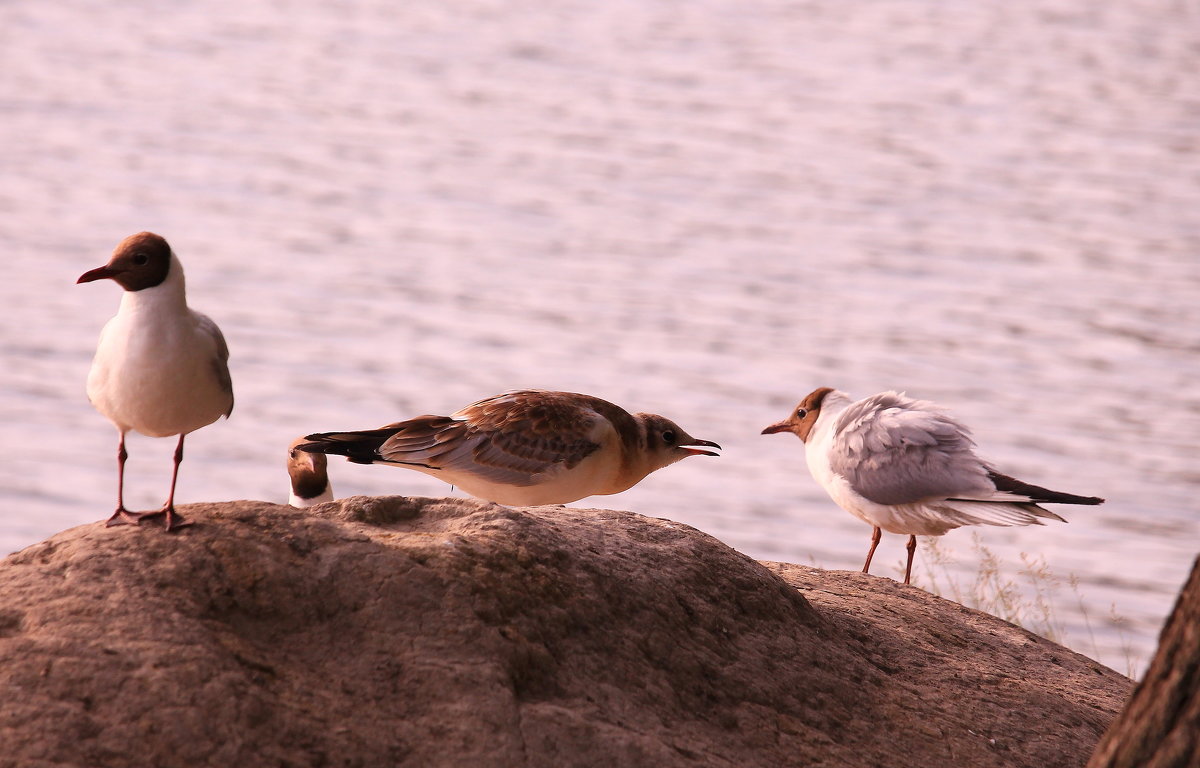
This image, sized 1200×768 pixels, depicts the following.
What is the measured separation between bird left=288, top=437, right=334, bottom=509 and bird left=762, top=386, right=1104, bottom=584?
258 cm

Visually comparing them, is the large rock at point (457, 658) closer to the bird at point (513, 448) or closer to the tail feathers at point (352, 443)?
the bird at point (513, 448)

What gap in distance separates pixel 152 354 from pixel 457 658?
4.01 ft

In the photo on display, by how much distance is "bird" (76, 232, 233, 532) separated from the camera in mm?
4328

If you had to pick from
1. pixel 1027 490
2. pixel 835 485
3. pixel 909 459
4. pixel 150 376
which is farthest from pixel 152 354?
pixel 1027 490

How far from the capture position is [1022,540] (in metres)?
12.0

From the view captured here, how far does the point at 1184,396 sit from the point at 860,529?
13.8 feet

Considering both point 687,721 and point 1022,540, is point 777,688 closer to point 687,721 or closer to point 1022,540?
point 687,721

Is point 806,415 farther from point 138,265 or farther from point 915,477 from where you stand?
point 138,265

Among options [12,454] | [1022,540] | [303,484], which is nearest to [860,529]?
[1022,540]

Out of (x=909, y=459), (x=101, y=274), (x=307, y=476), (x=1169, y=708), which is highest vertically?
(x=101, y=274)

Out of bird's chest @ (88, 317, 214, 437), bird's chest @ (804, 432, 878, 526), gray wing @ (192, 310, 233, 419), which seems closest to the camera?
bird's chest @ (88, 317, 214, 437)

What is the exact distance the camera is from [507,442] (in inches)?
253

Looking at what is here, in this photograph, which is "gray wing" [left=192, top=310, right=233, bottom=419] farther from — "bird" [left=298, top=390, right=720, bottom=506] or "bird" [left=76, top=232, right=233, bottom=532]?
"bird" [left=298, top=390, right=720, bottom=506]

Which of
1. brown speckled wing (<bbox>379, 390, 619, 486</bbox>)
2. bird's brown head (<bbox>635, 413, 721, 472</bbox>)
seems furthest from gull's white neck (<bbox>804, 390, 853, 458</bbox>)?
brown speckled wing (<bbox>379, 390, 619, 486</bbox>)
